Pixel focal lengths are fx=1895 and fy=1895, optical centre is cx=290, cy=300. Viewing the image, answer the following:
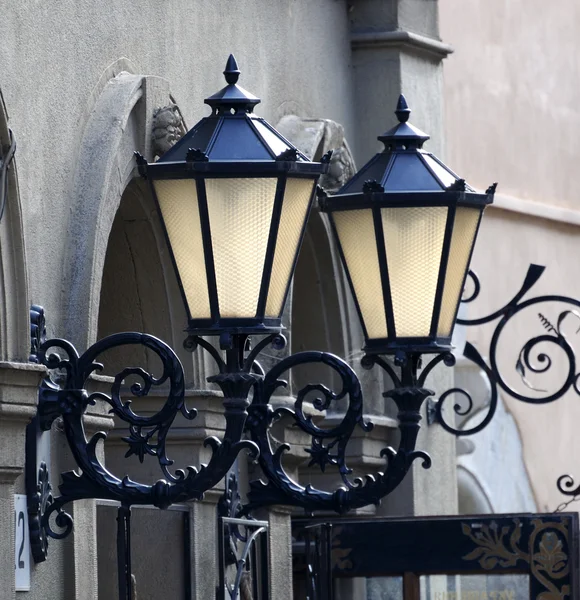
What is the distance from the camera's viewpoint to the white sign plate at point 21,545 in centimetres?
460

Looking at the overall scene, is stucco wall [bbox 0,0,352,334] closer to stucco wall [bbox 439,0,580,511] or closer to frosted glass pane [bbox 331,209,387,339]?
frosted glass pane [bbox 331,209,387,339]

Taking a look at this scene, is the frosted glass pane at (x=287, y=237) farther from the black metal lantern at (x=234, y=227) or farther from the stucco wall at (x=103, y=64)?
the stucco wall at (x=103, y=64)

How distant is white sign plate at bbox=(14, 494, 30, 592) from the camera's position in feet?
15.1

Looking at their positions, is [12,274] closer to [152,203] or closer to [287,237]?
[287,237]

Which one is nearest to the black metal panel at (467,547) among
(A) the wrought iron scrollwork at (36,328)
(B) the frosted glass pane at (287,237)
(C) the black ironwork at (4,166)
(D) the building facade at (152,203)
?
(D) the building facade at (152,203)

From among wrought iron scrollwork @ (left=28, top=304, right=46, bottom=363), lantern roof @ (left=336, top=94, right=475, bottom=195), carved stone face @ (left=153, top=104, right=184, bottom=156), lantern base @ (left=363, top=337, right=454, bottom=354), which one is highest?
carved stone face @ (left=153, top=104, right=184, bottom=156)

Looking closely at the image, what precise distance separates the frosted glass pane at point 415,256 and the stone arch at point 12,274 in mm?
894

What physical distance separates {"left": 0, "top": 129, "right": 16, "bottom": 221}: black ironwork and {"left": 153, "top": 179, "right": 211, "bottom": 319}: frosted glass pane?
0.55 meters

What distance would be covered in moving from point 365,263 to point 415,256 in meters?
0.13

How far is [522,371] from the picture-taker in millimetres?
7246

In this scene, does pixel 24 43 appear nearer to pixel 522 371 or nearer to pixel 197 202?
pixel 197 202

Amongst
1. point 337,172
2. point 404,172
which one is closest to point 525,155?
point 337,172

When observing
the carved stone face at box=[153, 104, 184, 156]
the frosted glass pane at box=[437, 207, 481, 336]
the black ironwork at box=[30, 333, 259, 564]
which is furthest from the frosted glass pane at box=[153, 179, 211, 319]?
the carved stone face at box=[153, 104, 184, 156]

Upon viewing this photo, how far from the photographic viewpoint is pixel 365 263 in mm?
4484
